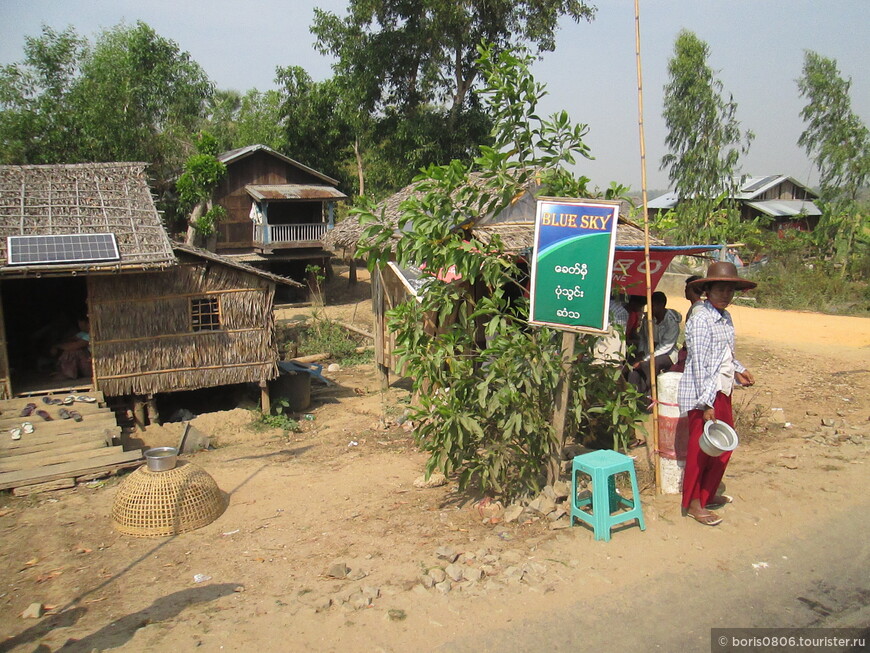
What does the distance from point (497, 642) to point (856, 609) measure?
7.40 ft

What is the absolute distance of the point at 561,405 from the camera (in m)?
5.48

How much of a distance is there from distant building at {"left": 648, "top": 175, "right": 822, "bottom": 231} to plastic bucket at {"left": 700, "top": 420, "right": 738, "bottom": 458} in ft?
78.2

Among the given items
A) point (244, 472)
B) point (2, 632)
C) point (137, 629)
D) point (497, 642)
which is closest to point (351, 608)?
point (497, 642)

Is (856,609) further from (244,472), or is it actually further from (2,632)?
(244,472)

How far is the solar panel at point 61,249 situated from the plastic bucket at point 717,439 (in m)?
7.96

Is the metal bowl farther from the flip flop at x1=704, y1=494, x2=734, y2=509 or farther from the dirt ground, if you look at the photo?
the flip flop at x1=704, y1=494, x2=734, y2=509

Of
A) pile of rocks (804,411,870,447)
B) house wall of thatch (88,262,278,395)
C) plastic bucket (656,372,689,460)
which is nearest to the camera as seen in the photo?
plastic bucket (656,372,689,460)

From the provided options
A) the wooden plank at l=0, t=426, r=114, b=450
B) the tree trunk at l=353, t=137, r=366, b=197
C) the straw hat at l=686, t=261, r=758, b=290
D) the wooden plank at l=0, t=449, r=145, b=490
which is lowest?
the wooden plank at l=0, t=449, r=145, b=490

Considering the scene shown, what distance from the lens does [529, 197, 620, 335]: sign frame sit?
5.00m

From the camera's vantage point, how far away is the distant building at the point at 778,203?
1113 inches

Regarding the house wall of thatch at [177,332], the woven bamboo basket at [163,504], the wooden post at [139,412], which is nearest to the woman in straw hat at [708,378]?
the woven bamboo basket at [163,504]

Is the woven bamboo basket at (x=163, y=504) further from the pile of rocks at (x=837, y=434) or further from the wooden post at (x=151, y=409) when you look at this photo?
the pile of rocks at (x=837, y=434)

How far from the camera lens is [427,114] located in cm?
2100

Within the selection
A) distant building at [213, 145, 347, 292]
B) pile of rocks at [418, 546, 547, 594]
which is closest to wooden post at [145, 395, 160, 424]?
pile of rocks at [418, 546, 547, 594]
